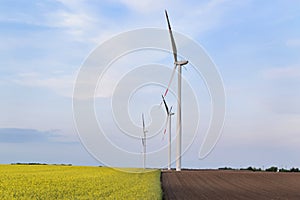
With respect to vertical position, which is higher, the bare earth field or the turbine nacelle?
the turbine nacelle

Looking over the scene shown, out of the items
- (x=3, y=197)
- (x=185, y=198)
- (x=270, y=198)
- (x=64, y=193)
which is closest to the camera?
(x=3, y=197)

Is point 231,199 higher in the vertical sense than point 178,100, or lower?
lower

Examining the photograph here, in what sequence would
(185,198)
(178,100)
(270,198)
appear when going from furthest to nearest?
1. (178,100)
2. (270,198)
3. (185,198)

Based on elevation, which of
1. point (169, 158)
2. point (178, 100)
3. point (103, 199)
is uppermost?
point (178, 100)

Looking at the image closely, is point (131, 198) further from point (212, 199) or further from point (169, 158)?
point (169, 158)

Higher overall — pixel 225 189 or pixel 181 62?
pixel 181 62

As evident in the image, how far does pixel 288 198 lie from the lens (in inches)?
1270

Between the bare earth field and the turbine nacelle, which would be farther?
the turbine nacelle

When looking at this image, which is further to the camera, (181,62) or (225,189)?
(181,62)

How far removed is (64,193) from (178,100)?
139ft

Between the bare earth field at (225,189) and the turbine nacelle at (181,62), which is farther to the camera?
the turbine nacelle at (181,62)

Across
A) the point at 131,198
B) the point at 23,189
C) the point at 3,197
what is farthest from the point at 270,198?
the point at 3,197

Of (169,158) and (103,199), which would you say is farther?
(169,158)

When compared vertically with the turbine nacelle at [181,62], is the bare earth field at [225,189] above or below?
below
